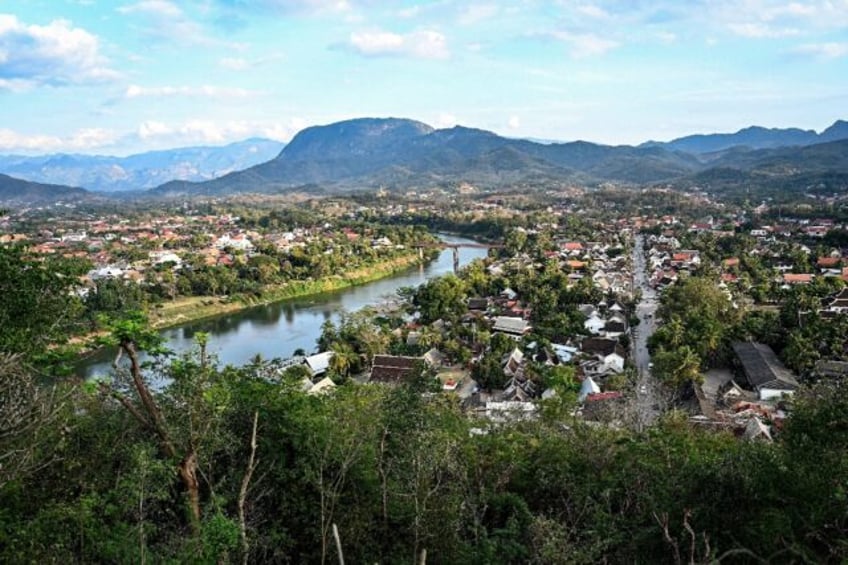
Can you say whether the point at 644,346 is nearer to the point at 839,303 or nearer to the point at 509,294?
the point at 839,303

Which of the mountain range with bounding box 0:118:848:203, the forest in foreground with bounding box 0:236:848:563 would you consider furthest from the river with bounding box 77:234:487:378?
the mountain range with bounding box 0:118:848:203

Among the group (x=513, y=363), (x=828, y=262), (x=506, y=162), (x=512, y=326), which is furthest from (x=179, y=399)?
(x=506, y=162)

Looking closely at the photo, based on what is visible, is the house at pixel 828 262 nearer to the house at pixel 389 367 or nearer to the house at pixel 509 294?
the house at pixel 509 294

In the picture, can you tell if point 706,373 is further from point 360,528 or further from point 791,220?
point 791,220

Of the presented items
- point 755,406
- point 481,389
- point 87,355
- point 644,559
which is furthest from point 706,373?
point 87,355

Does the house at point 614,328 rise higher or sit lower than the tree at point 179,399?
lower

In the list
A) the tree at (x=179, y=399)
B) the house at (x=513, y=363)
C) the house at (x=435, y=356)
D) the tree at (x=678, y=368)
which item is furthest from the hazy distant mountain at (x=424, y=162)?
the tree at (x=179, y=399)

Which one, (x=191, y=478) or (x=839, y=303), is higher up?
(x=191, y=478)
